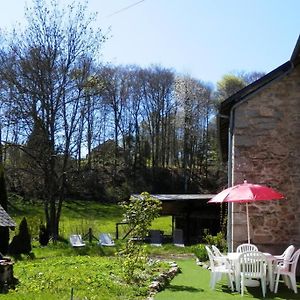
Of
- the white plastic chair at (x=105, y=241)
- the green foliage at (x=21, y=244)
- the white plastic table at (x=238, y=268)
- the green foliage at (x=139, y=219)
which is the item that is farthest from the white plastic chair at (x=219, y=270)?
the white plastic chair at (x=105, y=241)

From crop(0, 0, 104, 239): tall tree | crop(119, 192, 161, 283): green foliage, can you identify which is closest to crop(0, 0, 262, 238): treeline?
crop(0, 0, 104, 239): tall tree

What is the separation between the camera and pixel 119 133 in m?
47.6

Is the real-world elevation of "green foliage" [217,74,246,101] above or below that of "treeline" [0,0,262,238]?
above

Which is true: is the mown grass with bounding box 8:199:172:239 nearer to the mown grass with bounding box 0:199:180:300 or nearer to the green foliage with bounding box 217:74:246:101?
the mown grass with bounding box 0:199:180:300

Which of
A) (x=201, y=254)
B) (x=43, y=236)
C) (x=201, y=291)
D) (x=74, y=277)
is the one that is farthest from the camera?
(x=43, y=236)

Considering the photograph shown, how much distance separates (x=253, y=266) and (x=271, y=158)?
125 inches

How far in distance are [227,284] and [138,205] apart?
8.38 ft

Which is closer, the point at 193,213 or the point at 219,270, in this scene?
the point at 219,270

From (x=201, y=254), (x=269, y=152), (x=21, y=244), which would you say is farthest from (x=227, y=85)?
(x=269, y=152)

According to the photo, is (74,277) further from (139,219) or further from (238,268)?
(238,268)

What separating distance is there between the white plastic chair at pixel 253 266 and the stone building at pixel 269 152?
2.01m

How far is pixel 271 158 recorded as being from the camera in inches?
465

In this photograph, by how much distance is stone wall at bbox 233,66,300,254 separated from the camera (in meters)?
11.6

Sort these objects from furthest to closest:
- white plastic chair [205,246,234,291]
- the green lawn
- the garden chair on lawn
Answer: the garden chair on lawn < white plastic chair [205,246,234,291] < the green lawn
